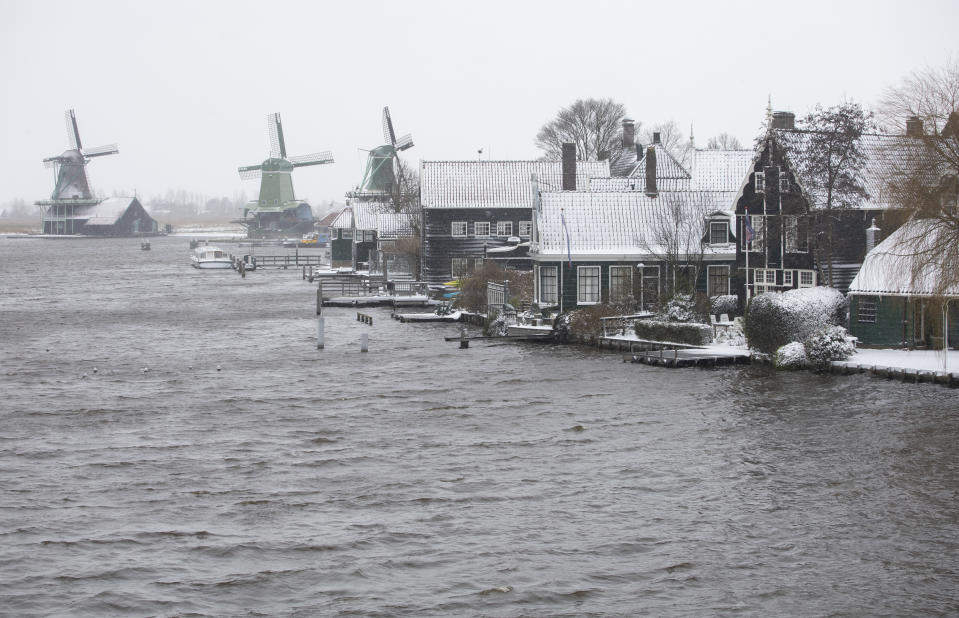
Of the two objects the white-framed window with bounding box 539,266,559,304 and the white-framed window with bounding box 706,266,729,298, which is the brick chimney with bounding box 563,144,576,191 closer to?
the white-framed window with bounding box 539,266,559,304

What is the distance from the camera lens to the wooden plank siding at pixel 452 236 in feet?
265

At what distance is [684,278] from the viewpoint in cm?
5775

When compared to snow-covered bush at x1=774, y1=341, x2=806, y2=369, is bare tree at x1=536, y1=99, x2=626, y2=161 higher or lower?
higher

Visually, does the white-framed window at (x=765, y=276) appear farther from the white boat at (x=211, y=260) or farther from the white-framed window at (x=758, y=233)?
the white boat at (x=211, y=260)

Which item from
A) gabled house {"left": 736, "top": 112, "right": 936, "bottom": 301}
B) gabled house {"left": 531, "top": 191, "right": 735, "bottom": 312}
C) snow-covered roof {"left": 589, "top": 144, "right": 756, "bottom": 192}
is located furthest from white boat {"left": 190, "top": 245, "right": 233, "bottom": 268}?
gabled house {"left": 736, "top": 112, "right": 936, "bottom": 301}

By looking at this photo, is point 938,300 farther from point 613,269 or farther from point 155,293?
point 155,293

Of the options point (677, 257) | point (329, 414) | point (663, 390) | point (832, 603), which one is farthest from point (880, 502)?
point (677, 257)

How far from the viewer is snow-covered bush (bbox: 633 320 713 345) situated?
164 feet

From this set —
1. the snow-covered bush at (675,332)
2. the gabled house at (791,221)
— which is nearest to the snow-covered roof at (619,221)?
the gabled house at (791,221)

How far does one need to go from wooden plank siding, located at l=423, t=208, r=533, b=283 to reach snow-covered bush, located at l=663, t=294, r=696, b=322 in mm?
28292

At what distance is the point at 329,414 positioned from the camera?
38.2 meters

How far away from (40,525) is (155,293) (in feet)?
235

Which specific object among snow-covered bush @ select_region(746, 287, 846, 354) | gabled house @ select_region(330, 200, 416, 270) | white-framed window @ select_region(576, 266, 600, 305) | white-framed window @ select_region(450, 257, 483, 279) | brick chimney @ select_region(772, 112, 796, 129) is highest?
brick chimney @ select_region(772, 112, 796, 129)

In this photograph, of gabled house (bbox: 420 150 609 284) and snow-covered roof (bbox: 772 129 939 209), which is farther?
gabled house (bbox: 420 150 609 284)
